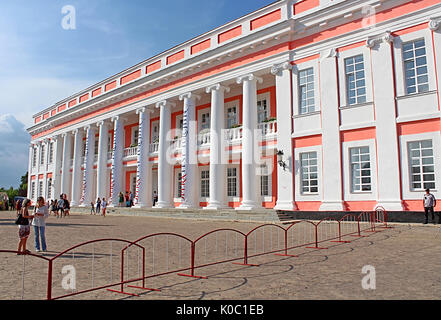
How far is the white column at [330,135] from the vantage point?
16078 mm

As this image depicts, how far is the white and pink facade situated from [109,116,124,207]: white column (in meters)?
2.66

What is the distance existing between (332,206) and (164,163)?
40.5 feet

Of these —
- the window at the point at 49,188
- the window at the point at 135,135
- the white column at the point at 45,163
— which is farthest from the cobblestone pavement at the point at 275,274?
the white column at the point at 45,163

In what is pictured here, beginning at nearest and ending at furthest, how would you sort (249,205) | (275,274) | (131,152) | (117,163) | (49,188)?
(275,274)
(249,205)
(117,163)
(131,152)
(49,188)

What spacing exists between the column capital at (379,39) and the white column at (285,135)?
3.95 metres

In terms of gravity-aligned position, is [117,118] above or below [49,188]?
above

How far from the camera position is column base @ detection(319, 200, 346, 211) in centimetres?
1578

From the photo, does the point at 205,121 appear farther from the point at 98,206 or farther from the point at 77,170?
the point at 77,170

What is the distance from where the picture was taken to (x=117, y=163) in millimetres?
28594

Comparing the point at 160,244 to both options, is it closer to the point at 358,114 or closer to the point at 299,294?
the point at 299,294

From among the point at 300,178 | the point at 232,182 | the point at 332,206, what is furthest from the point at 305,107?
the point at 232,182

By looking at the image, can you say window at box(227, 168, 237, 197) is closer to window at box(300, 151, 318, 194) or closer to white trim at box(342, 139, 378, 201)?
window at box(300, 151, 318, 194)

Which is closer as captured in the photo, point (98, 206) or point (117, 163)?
point (98, 206)

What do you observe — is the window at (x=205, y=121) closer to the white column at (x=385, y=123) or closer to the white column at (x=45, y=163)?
the white column at (x=385, y=123)
